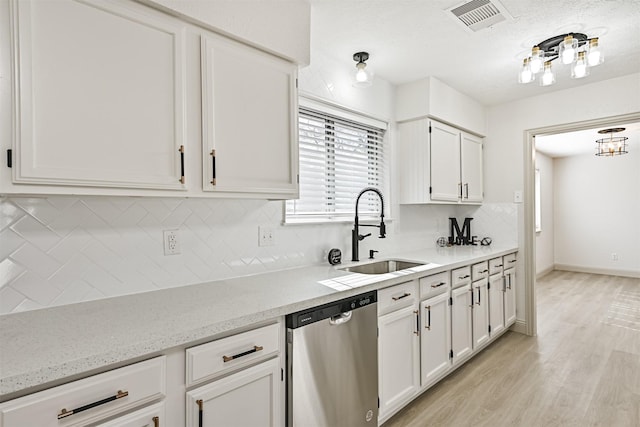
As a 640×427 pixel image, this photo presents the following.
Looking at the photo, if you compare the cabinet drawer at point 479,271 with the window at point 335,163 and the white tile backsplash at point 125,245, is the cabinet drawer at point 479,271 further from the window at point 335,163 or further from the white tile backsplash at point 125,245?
the white tile backsplash at point 125,245

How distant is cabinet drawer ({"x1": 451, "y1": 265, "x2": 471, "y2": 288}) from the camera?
2.66m

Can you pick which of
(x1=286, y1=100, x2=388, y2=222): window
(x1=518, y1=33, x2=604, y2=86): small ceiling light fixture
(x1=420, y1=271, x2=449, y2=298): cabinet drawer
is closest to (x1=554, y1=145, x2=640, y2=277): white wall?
(x1=518, y1=33, x2=604, y2=86): small ceiling light fixture

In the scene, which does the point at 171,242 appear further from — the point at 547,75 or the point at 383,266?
the point at 547,75

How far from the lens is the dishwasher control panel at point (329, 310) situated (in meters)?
1.54

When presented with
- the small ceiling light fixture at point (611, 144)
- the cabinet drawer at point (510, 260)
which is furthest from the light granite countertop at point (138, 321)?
the small ceiling light fixture at point (611, 144)

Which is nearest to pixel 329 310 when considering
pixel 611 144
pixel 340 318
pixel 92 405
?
pixel 340 318

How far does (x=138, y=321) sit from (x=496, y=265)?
10.2 feet

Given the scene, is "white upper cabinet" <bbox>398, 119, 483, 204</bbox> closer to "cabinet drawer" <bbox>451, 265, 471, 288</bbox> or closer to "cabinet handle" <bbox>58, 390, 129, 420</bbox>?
"cabinet drawer" <bbox>451, 265, 471, 288</bbox>

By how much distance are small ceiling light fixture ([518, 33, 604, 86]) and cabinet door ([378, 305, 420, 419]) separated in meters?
1.80

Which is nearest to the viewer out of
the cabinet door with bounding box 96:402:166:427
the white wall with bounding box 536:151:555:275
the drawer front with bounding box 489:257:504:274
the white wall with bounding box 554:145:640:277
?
the cabinet door with bounding box 96:402:166:427

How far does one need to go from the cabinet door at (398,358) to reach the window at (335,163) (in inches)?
35.1

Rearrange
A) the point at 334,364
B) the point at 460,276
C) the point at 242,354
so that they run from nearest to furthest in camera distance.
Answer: the point at 242,354 → the point at 334,364 → the point at 460,276

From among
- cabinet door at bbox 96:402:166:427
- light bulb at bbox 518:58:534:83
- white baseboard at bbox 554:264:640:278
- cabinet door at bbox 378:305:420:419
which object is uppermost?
light bulb at bbox 518:58:534:83

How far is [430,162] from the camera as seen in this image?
10.2 feet
